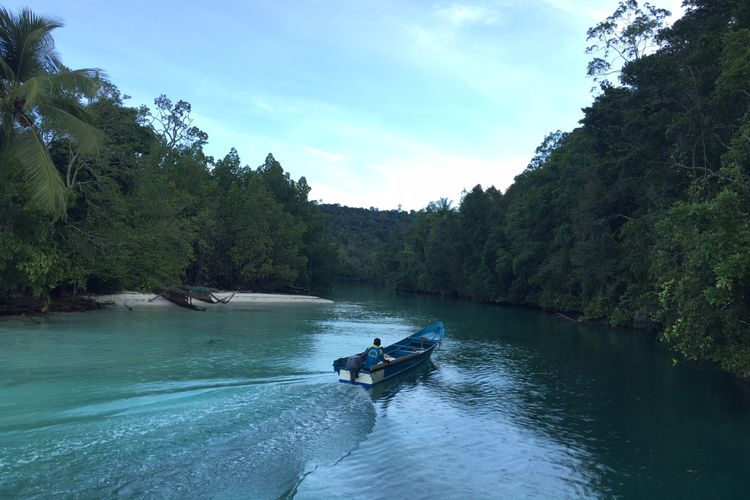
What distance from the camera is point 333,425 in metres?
12.3

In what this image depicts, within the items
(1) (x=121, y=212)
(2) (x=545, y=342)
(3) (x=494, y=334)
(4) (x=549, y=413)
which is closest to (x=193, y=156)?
(1) (x=121, y=212)

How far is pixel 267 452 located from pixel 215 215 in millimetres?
50410

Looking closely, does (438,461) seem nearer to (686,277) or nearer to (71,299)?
(686,277)

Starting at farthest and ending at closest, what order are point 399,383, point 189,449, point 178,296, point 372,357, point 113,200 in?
point 178,296 < point 113,200 < point 399,383 < point 372,357 < point 189,449

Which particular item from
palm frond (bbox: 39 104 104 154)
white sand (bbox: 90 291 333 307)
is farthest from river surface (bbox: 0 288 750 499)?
white sand (bbox: 90 291 333 307)

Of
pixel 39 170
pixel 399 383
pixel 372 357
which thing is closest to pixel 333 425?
pixel 372 357

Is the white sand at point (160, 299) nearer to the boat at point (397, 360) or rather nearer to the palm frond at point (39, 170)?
the palm frond at point (39, 170)

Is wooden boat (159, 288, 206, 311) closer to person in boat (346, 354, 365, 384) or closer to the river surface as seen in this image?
the river surface

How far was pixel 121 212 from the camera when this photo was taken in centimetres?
3166

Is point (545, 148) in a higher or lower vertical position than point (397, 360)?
higher

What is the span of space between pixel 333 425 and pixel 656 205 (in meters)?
25.0

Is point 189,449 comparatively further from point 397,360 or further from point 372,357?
point 397,360

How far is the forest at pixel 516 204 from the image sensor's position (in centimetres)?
1583

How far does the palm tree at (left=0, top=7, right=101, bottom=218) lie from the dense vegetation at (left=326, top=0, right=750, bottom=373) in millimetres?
20273
